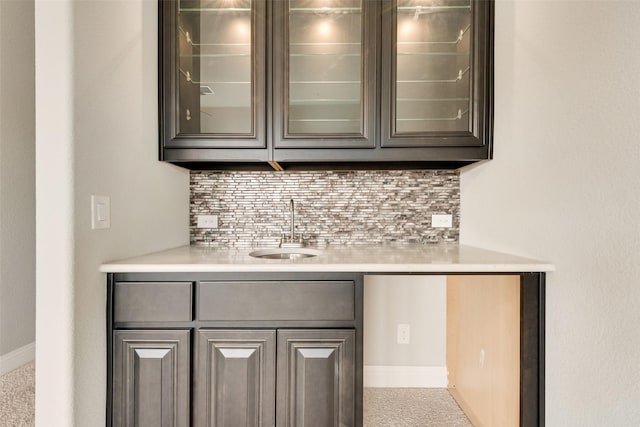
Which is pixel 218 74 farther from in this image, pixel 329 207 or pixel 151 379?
pixel 151 379

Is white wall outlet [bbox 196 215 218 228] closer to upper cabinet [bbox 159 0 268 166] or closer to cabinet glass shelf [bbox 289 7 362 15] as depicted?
upper cabinet [bbox 159 0 268 166]

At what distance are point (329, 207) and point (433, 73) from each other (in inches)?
35.1

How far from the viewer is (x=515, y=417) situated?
4.10 ft

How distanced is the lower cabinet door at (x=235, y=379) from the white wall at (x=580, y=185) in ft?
3.37

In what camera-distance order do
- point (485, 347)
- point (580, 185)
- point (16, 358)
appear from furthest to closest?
1. point (16, 358)
2. point (485, 347)
3. point (580, 185)

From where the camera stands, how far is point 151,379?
120 centimetres

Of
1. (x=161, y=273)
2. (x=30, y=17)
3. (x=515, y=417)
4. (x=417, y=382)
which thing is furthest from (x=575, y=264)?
(x=30, y=17)

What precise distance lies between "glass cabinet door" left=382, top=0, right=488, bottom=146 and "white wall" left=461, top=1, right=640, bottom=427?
15 cm

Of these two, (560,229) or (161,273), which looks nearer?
(560,229)

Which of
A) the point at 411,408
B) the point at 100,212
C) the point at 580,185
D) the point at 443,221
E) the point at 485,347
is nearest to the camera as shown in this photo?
the point at 580,185

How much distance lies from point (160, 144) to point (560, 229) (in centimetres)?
172

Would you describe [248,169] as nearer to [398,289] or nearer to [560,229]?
[398,289]

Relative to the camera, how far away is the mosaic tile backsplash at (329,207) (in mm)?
1913

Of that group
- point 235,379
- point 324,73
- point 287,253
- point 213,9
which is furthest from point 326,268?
point 213,9
